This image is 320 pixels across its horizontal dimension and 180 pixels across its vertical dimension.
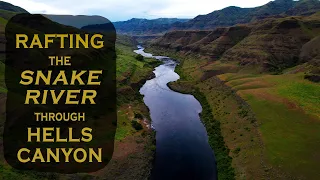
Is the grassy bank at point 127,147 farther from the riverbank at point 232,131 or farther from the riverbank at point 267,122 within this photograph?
the riverbank at point 267,122

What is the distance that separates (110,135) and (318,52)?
105 meters

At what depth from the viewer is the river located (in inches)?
2103

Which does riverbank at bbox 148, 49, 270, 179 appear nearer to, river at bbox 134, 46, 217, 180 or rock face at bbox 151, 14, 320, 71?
river at bbox 134, 46, 217, 180

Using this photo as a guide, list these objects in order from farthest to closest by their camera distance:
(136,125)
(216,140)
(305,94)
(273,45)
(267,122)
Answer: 1. (273,45)
2. (305,94)
3. (136,125)
4. (267,122)
5. (216,140)

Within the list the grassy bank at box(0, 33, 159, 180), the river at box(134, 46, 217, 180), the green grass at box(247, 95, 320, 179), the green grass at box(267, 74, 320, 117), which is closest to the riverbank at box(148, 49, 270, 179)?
the green grass at box(247, 95, 320, 179)

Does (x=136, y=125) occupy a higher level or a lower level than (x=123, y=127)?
higher

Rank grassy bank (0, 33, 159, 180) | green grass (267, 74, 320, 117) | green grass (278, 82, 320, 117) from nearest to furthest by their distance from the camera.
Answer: grassy bank (0, 33, 159, 180) → green grass (278, 82, 320, 117) → green grass (267, 74, 320, 117)

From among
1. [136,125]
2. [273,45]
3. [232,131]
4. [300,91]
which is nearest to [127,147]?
[136,125]

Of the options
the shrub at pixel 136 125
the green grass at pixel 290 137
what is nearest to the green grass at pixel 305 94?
the green grass at pixel 290 137

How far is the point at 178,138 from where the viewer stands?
67.5 meters

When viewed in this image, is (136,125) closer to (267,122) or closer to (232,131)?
(232,131)

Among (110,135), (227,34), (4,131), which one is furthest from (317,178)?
(227,34)

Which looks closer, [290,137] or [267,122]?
[290,137]

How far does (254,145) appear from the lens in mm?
58188
